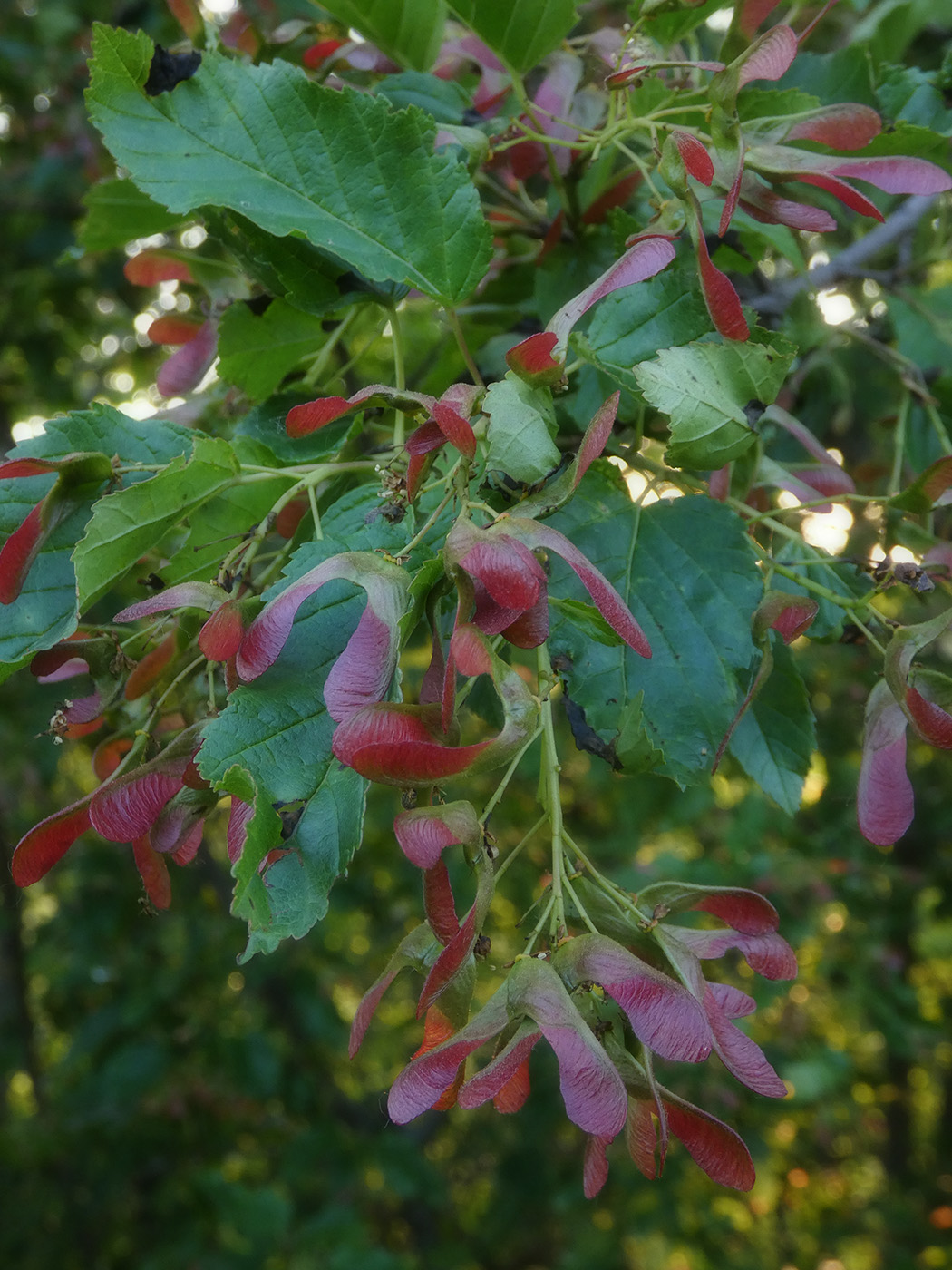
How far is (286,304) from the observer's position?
68 centimetres

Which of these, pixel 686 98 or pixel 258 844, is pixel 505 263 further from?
pixel 258 844

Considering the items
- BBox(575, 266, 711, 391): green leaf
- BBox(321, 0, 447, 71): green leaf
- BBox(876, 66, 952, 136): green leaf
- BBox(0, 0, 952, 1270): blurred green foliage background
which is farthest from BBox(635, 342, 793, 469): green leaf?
BBox(0, 0, 952, 1270): blurred green foliage background

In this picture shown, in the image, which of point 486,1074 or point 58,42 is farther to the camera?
point 58,42

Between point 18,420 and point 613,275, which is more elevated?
point 613,275

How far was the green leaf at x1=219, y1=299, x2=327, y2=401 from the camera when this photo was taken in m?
0.67

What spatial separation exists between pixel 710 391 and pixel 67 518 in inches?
13.8

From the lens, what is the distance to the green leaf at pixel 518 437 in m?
0.45

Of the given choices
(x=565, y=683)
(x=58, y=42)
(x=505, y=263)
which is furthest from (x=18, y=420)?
(x=565, y=683)

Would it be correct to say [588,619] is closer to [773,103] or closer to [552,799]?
[552,799]

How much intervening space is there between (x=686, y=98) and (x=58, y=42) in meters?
2.26

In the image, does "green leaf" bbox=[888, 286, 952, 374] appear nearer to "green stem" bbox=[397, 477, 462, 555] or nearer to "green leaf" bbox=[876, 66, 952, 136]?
"green leaf" bbox=[876, 66, 952, 136]

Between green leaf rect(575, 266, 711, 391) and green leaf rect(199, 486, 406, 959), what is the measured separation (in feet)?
0.50

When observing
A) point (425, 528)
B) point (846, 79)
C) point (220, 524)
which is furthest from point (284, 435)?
point (846, 79)

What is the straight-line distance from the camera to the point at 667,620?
596 mm
